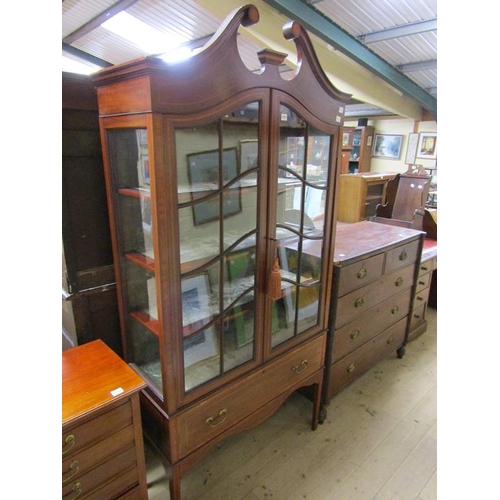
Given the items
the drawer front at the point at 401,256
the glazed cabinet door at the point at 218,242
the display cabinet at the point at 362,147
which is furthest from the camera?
the display cabinet at the point at 362,147

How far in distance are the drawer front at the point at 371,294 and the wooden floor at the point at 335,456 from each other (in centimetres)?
58

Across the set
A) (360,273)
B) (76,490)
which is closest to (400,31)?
(360,273)

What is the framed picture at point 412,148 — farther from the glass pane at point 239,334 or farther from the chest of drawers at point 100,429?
the chest of drawers at point 100,429

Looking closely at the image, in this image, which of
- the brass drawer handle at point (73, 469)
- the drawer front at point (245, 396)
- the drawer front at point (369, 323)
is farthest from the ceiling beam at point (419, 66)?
the brass drawer handle at point (73, 469)

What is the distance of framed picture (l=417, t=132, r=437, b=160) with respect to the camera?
546cm

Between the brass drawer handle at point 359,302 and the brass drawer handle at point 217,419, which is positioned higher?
the brass drawer handle at point 359,302

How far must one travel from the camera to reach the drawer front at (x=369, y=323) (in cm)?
181

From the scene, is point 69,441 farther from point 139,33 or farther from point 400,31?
point 139,33

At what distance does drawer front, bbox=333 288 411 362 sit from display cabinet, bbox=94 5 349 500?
364mm

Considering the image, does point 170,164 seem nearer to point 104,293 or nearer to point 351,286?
point 104,293
